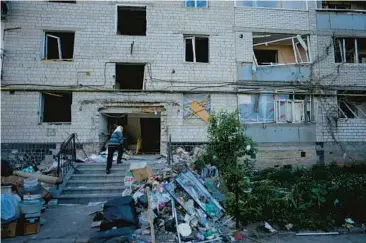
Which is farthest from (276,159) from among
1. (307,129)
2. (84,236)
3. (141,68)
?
(84,236)

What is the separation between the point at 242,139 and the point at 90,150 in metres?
6.97

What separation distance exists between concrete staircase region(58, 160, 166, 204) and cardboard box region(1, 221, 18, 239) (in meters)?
1.92

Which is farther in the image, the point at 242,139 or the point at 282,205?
the point at 242,139

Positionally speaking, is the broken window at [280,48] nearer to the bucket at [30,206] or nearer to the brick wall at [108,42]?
the brick wall at [108,42]

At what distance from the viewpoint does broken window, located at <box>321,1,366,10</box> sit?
1260 cm

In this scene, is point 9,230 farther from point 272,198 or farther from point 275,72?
point 275,72

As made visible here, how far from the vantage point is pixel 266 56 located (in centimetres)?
1248

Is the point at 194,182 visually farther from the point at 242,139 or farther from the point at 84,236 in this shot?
the point at 84,236

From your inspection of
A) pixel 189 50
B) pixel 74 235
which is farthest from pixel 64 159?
pixel 189 50

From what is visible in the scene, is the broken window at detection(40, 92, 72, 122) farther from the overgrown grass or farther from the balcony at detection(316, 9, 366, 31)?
the balcony at detection(316, 9, 366, 31)

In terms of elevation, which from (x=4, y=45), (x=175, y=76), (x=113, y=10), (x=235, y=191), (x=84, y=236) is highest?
(x=113, y=10)

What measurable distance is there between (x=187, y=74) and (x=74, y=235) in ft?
26.8

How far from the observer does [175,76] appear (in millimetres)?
10688

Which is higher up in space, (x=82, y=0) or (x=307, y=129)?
(x=82, y=0)
